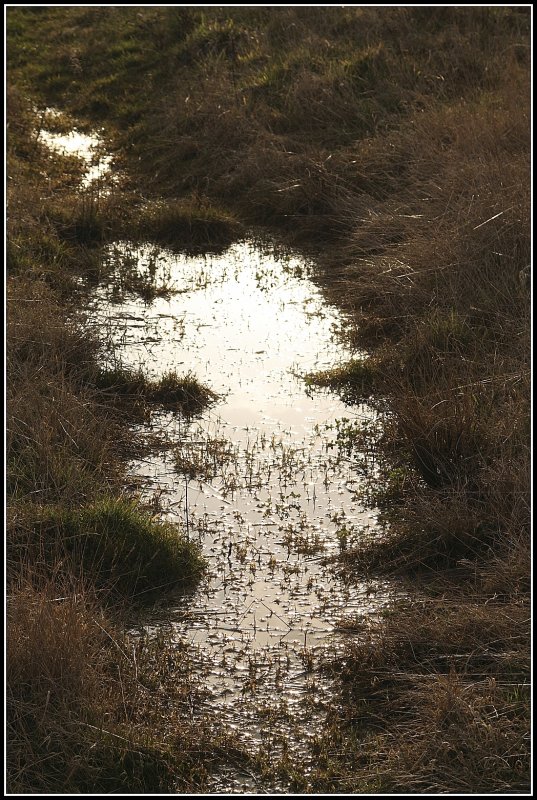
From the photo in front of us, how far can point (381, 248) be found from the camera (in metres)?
8.83

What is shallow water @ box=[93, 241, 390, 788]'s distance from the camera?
4266 mm

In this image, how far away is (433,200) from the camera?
344 inches

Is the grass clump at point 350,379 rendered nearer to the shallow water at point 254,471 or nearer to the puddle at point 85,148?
the shallow water at point 254,471

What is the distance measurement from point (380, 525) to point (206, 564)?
0.97m

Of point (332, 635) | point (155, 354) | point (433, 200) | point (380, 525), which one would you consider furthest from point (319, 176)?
point (332, 635)

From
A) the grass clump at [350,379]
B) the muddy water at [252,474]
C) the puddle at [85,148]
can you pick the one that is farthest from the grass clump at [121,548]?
the puddle at [85,148]

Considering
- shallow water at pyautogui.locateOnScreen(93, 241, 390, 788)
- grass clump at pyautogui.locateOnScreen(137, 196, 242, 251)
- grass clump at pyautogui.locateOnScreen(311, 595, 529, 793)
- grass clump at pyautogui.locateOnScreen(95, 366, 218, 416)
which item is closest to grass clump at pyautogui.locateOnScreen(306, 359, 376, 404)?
shallow water at pyautogui.locateOnScreen(93, 241, 390, 788)

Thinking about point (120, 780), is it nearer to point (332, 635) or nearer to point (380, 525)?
point (332, 635)

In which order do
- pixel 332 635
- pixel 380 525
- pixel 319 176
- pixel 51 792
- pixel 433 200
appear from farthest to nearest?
pixel 319 176
pixel 433 200
pixel 380 525
pixel 332 635
pixel 51 792

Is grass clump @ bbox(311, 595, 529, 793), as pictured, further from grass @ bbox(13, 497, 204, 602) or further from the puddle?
the puddle

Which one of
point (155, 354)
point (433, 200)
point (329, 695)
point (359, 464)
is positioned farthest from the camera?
point (433, 200)

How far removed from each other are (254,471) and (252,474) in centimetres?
4

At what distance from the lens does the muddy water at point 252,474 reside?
4195 millimetres

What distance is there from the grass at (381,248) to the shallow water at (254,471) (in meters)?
0.21
